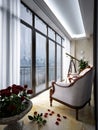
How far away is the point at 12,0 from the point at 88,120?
2.50m

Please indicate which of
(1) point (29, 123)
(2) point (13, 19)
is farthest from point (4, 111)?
(2) point (13, 19)

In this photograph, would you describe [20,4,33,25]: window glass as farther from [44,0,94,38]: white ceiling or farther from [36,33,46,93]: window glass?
[36,33,46,93]: window glass

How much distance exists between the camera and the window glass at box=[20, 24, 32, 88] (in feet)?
12.5

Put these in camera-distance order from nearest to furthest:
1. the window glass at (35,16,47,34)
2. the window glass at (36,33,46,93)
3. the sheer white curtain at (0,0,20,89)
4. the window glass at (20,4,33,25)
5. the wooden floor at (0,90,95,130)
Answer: the wooden floor at (0,90,95,130) < the sheer white curtain at (0,0,20,89) < the window glass at (20,4,33,25) < the window glass at (35,16,47,34) < the window glass at (36,33,46,93)

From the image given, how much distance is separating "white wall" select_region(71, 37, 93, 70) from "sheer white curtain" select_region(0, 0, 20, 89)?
6.00m

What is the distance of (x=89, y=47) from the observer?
27.0 feet

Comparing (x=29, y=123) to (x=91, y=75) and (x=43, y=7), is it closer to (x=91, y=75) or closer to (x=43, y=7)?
(x=91, y=75)

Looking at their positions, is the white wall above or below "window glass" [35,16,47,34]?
below

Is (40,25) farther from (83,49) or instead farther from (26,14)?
(83,49)

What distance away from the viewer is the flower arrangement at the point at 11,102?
39.5 inches

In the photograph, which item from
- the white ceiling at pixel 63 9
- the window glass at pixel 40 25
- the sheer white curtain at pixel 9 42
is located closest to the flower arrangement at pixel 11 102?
the sheer white curtain at pixel 9 42

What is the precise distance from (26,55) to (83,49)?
5.19m

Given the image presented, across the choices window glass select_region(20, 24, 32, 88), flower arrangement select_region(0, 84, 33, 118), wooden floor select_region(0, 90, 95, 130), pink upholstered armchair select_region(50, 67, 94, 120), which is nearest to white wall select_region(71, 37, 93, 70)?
window glass select_region(20, 24, 32, 88)

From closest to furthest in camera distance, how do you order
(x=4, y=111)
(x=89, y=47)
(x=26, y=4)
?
(x=4, y=111) < (x=26, y=4) < (x=89, y=47)
